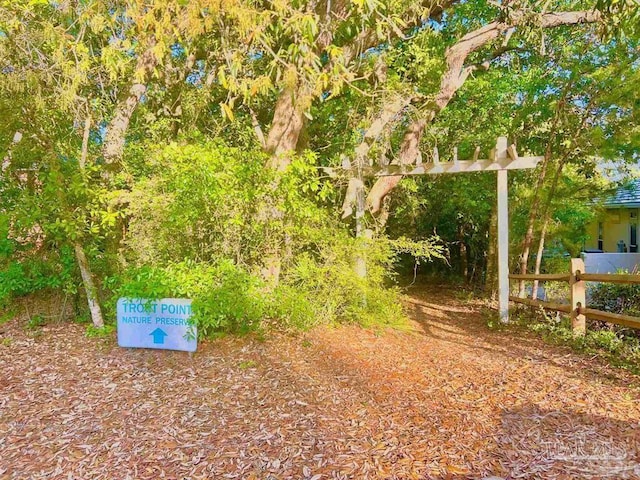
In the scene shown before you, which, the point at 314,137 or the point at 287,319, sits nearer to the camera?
the point at 287,319

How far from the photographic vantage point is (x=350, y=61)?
7535 millimetres

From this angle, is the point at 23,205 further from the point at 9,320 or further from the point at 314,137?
the point at 314,137

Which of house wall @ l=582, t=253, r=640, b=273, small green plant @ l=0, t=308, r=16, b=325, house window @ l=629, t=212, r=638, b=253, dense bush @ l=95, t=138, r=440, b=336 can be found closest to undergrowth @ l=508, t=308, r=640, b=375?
dense bush @ l=95, t=138, r=440, b=336

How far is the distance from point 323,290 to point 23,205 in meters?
3.70

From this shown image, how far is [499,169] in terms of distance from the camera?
7.24 meters

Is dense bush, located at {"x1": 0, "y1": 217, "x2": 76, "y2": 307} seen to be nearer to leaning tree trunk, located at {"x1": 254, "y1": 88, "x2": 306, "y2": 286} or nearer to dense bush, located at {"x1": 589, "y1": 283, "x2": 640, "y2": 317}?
leaning tree trunk, located at {"x1": 254, "y1": 88, "x2": 306, "y2": 286}

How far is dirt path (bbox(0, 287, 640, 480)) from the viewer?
2.98 m

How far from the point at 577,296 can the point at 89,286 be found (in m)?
6.12

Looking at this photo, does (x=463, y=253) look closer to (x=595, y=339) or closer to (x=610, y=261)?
(x=610, y=261)

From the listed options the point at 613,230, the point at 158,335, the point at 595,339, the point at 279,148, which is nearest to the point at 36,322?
the point at 158,335

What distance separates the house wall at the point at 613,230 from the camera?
57.5 feet

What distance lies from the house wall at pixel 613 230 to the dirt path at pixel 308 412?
14.8m

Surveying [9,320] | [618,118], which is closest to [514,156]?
[618,118]

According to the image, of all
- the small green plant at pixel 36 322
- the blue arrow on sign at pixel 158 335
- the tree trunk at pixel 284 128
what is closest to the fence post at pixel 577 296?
the tree trunk at pixel 284 128
